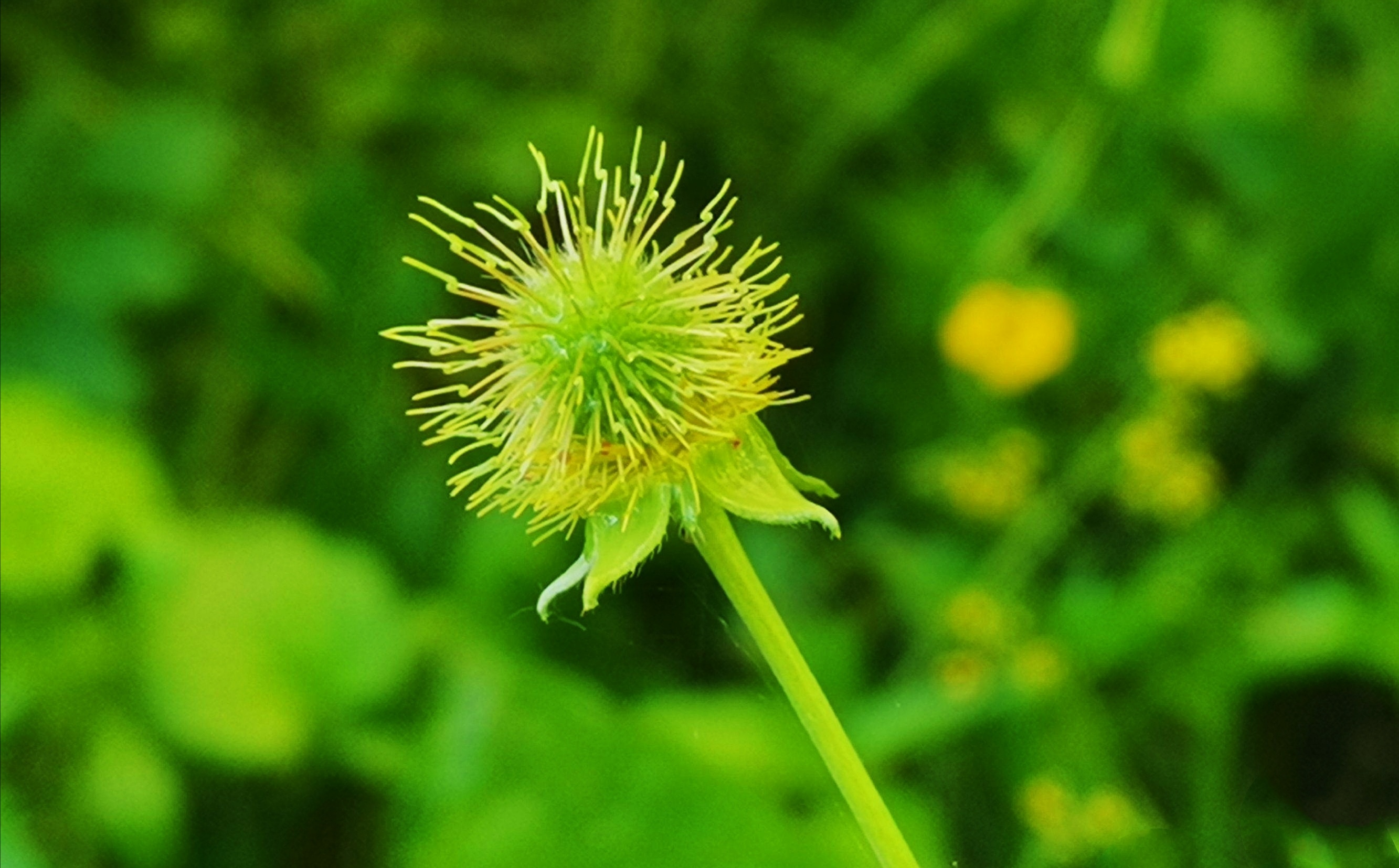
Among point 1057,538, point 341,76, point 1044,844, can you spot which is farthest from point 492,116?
point 1044,844

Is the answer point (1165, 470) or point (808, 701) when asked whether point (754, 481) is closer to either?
point (808, 701)

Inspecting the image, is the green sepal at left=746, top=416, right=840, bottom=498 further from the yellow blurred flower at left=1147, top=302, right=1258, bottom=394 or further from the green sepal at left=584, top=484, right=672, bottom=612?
the yellow blurred flower at left=1147, top=302, right=1258, bottom=394

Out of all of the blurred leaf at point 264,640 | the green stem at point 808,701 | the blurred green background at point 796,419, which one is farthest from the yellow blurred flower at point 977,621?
the green stem at point 808,701

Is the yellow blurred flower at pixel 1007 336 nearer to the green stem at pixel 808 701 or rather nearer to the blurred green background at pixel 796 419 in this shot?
the blurred green background at pixel 796 419

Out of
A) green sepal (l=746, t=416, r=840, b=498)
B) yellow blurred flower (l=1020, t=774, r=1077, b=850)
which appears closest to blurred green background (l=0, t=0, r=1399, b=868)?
yellow blurred flower (l=1020, t=774, r=1077, b=850)

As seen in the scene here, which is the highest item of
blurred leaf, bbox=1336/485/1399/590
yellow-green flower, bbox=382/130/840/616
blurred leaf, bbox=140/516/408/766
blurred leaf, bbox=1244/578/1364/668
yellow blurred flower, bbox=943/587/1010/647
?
blurred leaf, bbox=140/516/408/766
